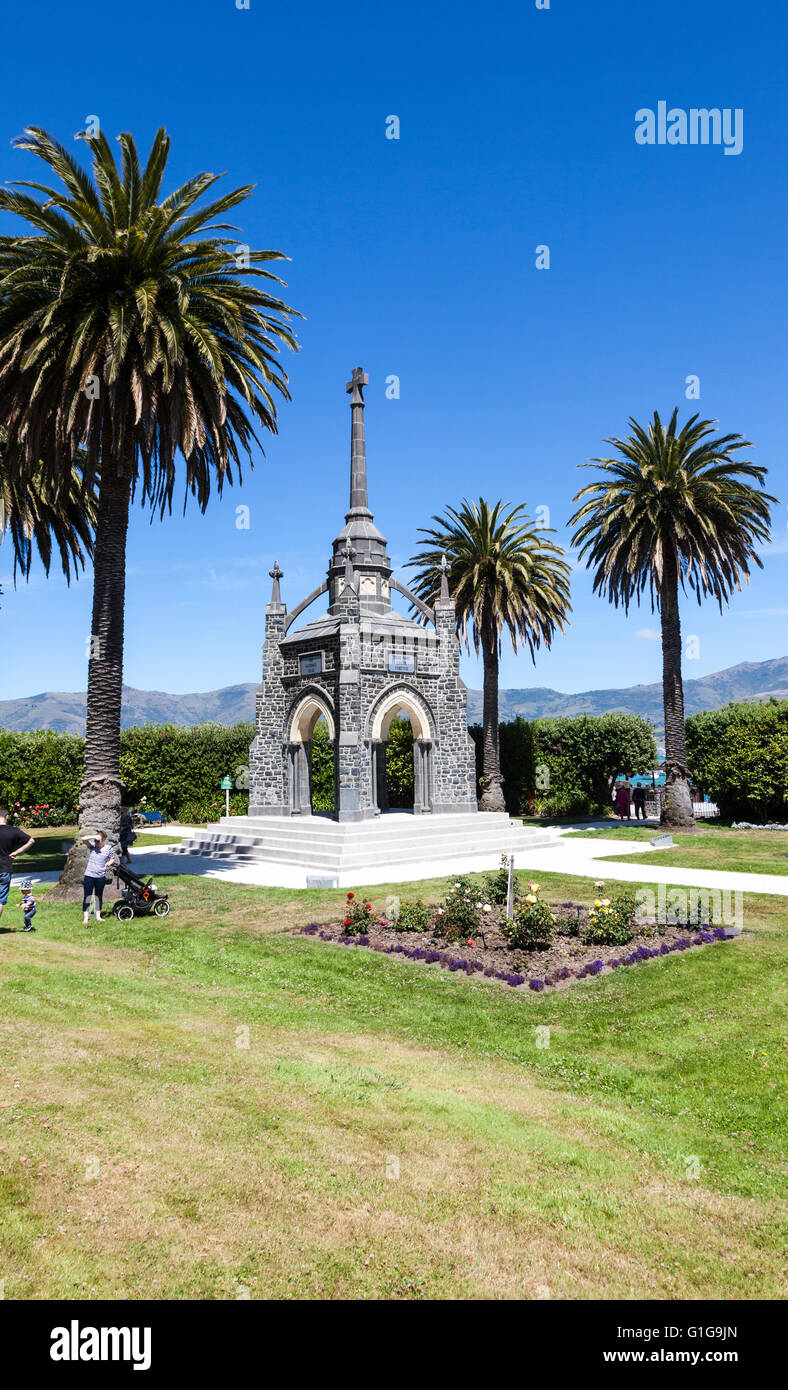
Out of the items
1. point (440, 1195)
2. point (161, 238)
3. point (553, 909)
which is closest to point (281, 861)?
point (553, 909)

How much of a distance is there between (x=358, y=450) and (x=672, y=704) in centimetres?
1477

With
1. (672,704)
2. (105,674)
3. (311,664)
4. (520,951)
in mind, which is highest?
(311,664)

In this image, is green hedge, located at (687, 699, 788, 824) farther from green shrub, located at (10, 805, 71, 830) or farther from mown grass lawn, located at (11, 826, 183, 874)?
green shrub, located at (10, 805, 71, 830)

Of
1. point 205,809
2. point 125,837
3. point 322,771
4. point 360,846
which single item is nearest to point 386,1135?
point 125,837

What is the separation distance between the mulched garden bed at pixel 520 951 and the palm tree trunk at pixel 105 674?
5.84 m

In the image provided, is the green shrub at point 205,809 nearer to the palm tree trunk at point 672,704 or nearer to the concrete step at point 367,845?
the concrete step at point 367,845

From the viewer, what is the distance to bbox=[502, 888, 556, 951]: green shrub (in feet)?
40.4

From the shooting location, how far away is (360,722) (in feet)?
83.1

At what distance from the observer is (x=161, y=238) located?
16.3 m

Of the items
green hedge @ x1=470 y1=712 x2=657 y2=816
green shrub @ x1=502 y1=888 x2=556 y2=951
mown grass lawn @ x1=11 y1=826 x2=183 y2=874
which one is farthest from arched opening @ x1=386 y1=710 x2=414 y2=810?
green shrub @ x1=502 y1=888 x2=556 y2=951

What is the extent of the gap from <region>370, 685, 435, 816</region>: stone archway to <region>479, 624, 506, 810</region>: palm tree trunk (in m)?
6.15

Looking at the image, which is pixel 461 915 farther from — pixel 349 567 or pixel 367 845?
pixel 349 567
